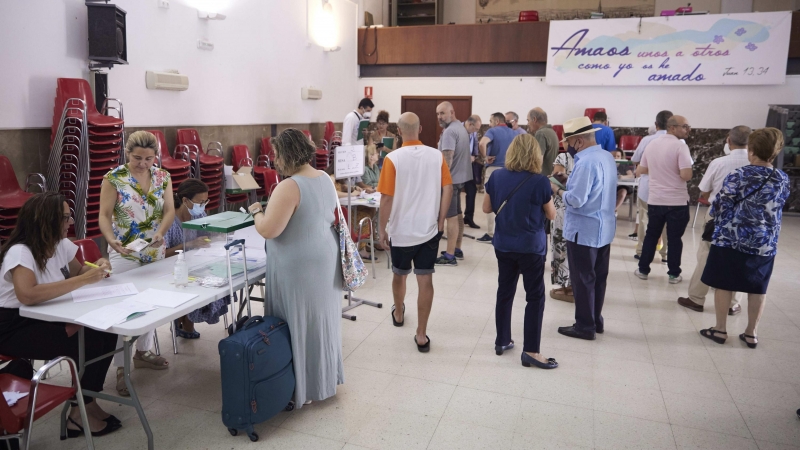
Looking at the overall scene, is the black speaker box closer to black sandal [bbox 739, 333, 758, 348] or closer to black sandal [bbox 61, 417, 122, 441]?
black sandal [bbox 61, 417, 122, 441]

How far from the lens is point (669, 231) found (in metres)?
5.27

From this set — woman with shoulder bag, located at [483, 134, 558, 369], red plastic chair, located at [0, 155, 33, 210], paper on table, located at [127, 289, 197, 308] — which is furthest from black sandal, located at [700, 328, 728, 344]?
red plastic chair, located at [0, 155, 33, 210]

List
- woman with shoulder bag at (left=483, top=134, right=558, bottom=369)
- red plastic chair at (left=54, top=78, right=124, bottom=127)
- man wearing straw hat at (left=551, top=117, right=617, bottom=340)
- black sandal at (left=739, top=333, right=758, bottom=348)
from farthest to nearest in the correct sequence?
red plastic chair at (left=54, top=78, right=124, bottom=127) → black sandal at (left=739, top=333, right=758, bottom=348) → man wearing straw hat at (left=551, top=117, right=617, bottom=340) → woman with shoulder bag at (left=483, top=134, right=558, bottom=369)

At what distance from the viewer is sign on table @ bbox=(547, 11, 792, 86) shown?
933cm

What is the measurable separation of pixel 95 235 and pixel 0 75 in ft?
4.79

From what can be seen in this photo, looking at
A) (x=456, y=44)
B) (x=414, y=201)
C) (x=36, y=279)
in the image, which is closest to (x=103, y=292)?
(x=36, y=279)

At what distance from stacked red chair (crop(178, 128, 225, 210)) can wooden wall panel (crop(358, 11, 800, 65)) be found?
582 centimetres

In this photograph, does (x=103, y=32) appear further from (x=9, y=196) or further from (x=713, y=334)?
(x=713, y=334)

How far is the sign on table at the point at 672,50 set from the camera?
367 inches

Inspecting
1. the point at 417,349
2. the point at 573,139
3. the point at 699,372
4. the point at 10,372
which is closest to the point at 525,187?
the point at 573,139

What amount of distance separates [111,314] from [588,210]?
2889 mm

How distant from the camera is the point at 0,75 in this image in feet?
14.2

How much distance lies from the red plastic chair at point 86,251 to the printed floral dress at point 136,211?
0.65ft

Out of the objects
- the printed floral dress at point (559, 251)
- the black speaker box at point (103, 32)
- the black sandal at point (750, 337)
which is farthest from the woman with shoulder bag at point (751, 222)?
the black speaker box at point (103, 32)
